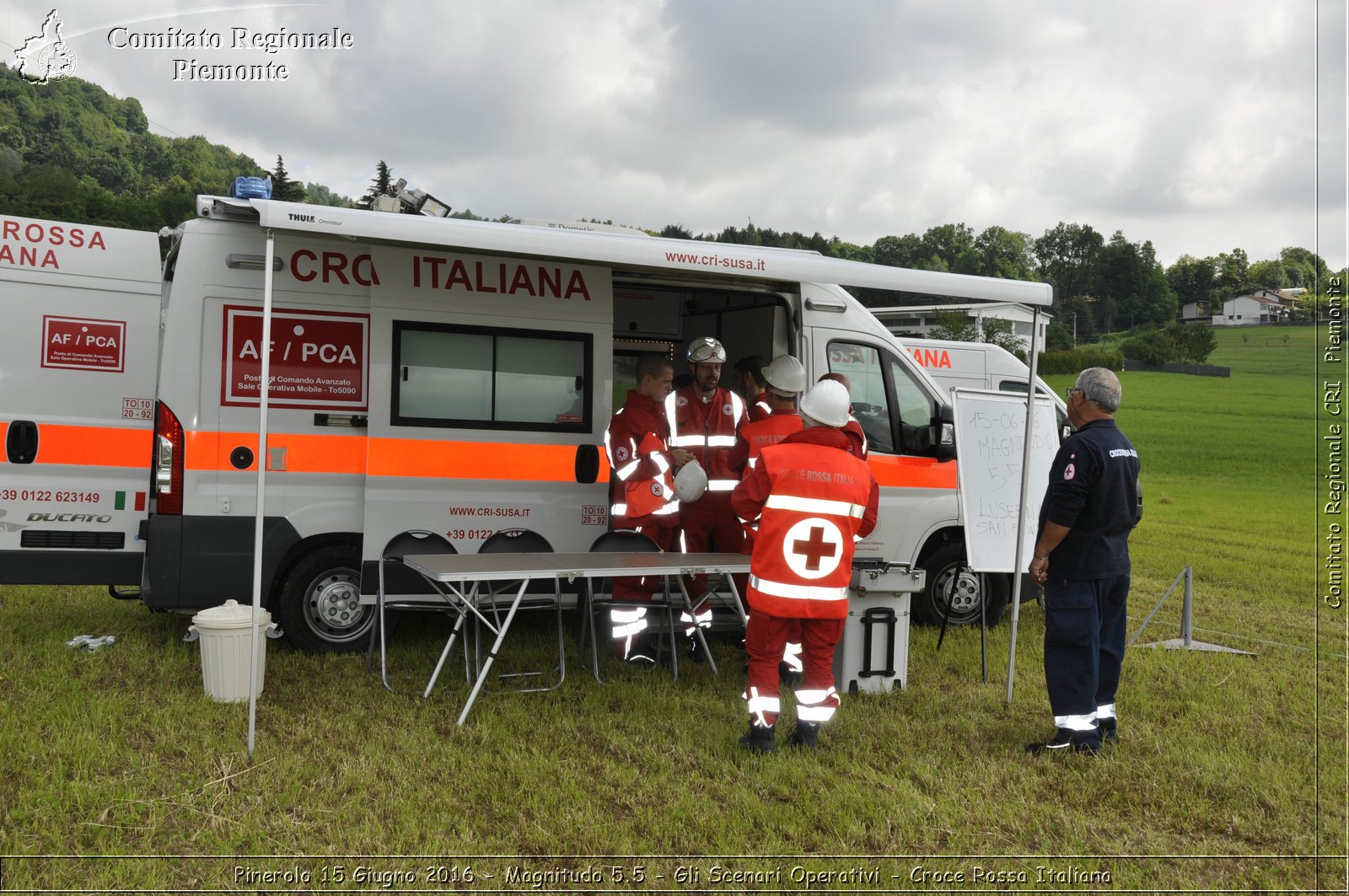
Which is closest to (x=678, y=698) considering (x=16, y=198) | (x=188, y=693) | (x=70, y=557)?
(x=188, y=693)

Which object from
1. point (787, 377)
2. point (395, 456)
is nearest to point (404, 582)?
point (395, 456)

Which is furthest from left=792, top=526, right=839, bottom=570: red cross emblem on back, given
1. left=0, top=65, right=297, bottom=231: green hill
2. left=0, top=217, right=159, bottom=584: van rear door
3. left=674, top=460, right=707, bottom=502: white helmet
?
left=0, top=65, right=297, bottom=231: green hill

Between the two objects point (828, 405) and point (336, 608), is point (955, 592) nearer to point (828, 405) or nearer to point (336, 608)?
point (828, 405)

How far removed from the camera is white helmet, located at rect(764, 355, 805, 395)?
5504 mm

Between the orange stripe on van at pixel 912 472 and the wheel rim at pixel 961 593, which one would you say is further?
the wheel rim at pixel 961 593

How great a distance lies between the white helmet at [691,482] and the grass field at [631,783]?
3.49ft

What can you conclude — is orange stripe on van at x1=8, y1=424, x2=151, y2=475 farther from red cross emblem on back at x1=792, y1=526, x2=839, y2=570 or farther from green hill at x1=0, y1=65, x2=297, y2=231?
green hill at x1=0, y1=65, x2=297, y2=231

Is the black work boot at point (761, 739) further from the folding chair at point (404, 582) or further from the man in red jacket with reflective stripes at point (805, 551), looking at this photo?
the folding chair at point (404, 582)

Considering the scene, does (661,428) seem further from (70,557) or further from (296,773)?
(70,557)

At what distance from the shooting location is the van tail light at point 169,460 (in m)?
5.18

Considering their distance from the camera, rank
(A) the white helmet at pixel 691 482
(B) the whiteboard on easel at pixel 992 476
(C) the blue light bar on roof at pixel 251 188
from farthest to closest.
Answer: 1. (B) the whiteboard on easel at pixel 992 476
2. (A) the white helmet at pixel 691 482
3. (C) the blue light bar on roof at pixel 251 188

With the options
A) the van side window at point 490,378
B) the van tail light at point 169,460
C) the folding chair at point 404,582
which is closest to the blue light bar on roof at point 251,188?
the van side window at point 490,378

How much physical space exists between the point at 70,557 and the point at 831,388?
14.4 feet

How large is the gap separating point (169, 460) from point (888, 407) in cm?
436
